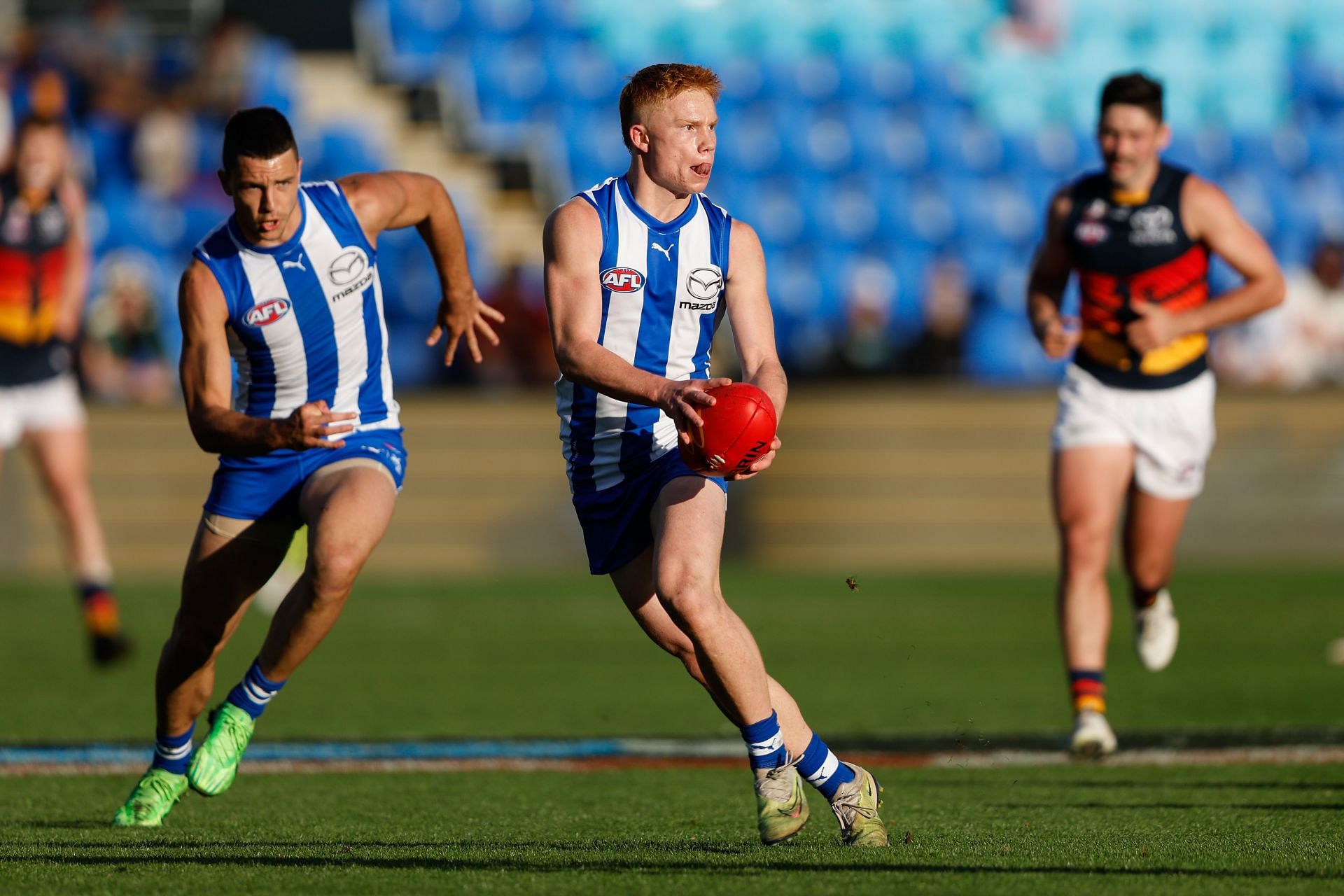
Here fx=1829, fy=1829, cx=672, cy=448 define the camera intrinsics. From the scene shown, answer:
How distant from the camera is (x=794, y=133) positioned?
1917 cm

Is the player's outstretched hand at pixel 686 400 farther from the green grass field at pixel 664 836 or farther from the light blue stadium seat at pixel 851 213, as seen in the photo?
the light blue stadium seat at pixel 851 213

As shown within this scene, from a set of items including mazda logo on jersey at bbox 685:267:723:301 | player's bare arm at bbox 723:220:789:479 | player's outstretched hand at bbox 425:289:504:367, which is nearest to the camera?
player's bare arm at bbox 723:220:789:479

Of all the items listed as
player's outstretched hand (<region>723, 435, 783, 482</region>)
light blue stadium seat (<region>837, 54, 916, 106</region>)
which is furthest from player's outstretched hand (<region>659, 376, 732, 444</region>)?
light blue stadium seat (<region>837, 54, 916, 106</region>)

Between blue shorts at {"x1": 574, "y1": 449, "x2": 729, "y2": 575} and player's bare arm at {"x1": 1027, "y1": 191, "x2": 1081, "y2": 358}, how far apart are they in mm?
2676

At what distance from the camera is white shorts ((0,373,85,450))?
9.70 meters

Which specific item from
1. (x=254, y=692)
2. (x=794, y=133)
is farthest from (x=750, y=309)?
(x=794, y=133)

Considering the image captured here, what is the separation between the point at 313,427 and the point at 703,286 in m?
1.15

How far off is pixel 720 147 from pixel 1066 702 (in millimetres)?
11149

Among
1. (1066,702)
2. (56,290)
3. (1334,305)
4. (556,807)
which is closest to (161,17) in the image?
(56,290)

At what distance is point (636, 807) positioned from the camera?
5.81m

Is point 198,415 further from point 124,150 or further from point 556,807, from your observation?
point 124,150

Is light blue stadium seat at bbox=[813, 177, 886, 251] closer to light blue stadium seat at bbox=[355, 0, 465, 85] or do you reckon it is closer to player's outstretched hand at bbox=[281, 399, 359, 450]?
light blue stadium seat at bbox=[355, 0, 465, 85]

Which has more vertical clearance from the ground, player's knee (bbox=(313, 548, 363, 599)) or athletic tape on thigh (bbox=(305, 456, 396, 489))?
athletic tape on thigh (bbox=(305, 456, 396, 489))

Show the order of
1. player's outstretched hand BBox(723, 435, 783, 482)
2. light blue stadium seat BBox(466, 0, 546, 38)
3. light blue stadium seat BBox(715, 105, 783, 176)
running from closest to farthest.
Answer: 1. player's outstretched hand BBox(723, 435, 783, 482)
2. light blue stadium seat BBox(715, 105, 783, 176)
3. light blue stadium seat BBox(466, 0, 546, 38)
